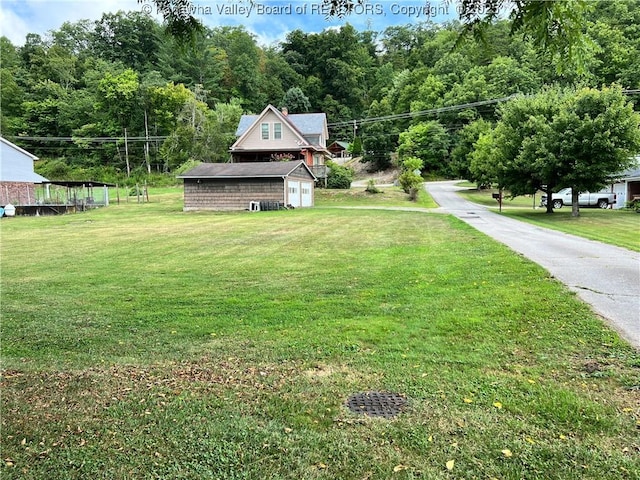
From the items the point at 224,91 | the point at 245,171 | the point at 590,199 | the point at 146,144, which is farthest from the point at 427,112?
the point at 146,144

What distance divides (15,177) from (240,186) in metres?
18.6

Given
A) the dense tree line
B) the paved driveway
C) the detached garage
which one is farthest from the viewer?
the dense tree line

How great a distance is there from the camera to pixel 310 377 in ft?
12.8

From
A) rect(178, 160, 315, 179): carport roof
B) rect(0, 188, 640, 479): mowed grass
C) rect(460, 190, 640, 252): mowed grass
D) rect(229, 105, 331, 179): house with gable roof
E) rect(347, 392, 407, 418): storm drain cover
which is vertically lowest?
rect(347, 392, 407, 418): storm drain cover

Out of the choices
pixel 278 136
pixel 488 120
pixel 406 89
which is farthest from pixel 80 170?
pixel 488 120

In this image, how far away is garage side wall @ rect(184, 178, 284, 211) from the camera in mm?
29438

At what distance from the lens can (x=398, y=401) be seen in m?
3.43

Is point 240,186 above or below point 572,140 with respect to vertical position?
below

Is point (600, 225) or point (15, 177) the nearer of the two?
point (600, 225)

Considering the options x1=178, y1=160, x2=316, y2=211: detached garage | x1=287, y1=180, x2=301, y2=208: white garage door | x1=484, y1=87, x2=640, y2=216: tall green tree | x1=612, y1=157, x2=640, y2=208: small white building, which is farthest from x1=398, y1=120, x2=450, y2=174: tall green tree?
x1=484, y1=87, x2=640, y2=216: tall green tree

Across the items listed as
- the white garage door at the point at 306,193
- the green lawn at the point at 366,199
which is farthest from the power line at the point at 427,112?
the white garage door at the point at 306,193

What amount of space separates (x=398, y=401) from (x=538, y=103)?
24768 mm

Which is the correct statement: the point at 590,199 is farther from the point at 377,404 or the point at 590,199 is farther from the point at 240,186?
the point at 377,404

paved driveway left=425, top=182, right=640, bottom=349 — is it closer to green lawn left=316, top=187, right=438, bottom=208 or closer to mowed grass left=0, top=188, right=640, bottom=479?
mowed grass left=0, top=188, right=640, bottom=479
